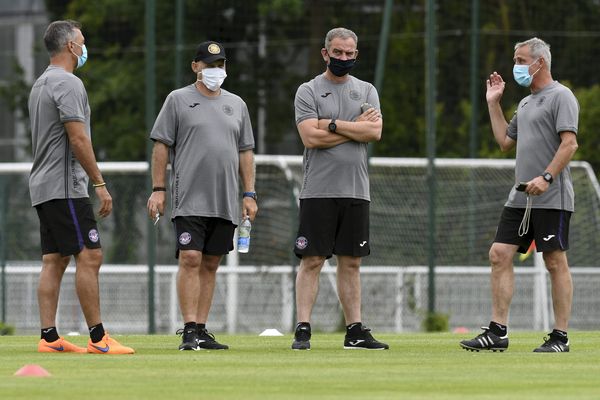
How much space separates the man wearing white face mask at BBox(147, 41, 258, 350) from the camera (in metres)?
11.2

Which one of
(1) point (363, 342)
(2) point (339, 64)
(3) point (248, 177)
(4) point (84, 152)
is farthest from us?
(3) point (248, 177)

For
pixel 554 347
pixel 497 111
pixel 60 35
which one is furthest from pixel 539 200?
pixel 60 35

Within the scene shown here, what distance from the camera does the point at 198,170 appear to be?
11.2 m

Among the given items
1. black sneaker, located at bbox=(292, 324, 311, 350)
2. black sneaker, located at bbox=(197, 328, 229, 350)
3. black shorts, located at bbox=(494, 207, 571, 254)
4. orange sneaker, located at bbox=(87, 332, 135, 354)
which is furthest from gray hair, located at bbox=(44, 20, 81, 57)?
black shorts, located at bbox=(494, 207, 571, 254)

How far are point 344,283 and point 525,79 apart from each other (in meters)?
→ 1.78

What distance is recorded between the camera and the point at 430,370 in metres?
9.64

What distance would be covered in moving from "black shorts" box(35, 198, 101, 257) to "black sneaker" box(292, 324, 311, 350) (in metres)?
1.46

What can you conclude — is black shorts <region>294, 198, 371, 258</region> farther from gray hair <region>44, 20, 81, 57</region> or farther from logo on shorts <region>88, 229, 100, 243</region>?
gray hair <region>44, 20, 81, 57</region>

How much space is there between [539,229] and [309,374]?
246 cm

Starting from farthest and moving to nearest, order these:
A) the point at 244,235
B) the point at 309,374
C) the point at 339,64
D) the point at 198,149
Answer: the point at 244,235 → the point at 339,64 → the point at 198,149 → the point at 309,374

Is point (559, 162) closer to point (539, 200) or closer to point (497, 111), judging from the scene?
point (539, 200)

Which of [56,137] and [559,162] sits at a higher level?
[56,137]

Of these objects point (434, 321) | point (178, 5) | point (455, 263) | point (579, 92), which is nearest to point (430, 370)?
point (434, 321)

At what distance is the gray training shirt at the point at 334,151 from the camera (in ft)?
37.3
